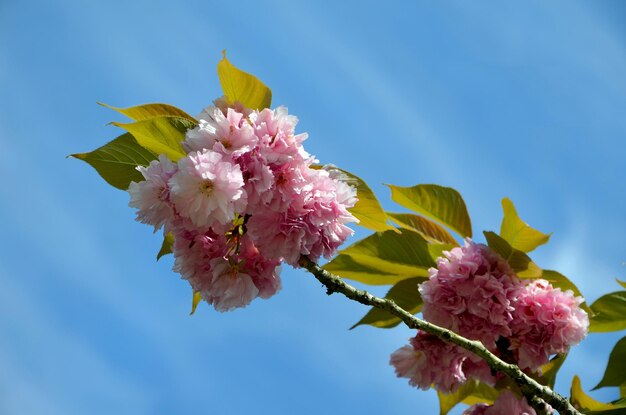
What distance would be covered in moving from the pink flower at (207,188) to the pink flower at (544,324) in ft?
3.76

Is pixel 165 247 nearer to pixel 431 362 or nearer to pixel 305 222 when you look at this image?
pixel 305 222

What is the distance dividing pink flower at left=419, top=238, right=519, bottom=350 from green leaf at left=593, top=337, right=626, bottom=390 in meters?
0.53

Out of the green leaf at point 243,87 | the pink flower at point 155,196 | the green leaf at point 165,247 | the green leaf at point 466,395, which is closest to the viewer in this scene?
the pink flower at point 155,196

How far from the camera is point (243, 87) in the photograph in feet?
5.87

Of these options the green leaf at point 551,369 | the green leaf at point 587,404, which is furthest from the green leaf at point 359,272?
the green leaf at point 587,404

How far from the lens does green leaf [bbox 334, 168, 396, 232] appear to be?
5.90 feet

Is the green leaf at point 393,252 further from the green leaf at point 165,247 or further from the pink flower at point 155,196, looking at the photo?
the pink flower at point 155,196

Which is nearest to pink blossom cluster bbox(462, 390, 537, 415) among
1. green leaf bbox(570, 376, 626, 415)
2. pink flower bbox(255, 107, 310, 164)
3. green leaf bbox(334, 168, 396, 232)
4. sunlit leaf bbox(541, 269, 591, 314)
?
green leaf bbox(570, 376, 626, 415)

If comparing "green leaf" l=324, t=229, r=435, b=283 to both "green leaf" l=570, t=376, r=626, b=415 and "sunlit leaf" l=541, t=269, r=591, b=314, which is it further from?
"green leaf" l=570, t=376, r=626, b=415

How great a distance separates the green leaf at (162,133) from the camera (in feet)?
5.85

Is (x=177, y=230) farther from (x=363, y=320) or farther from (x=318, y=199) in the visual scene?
(x=363, y=320)

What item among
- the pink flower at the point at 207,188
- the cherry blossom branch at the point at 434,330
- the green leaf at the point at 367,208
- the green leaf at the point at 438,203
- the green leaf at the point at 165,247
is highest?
the green leaf at the point at 438,203

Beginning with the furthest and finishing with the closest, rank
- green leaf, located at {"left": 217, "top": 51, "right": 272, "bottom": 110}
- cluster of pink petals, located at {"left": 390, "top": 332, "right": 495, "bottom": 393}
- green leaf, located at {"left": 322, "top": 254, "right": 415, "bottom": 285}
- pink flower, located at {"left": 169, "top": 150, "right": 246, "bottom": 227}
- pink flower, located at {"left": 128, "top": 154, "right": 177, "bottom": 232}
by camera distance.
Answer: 1. green leaf, located at {"left": 322, "top": 254, "right": 415, "bottom": 285}
2. cluster of pink petals, located at {"left": 390, "top": 332, "right": 495, "bottom": 393}
3. green leaf, located at {"left": 217, "top": 51, "right": 272, "bottom": 110}
4. pink flower, located at {"left": 128, "top": 154, "right": 177, "bottom": 232}
5. pink flower, located at {"left": 169, "top": 150, "right": 246, "bottom": 227}

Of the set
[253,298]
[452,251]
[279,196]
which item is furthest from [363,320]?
[279,196]
